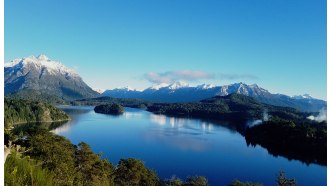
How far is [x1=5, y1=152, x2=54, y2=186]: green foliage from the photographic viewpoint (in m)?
1.03

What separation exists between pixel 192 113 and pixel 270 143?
5528cm

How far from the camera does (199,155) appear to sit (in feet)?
141

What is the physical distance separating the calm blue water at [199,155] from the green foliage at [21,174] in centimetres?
3106

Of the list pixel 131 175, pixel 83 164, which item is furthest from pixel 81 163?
pixel 131 175

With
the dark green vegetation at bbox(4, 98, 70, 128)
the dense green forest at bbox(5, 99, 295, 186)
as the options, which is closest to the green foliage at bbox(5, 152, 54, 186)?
the dense green forest at bbox(5, 99, 295, 186)

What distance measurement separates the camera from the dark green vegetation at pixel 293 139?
147 ft

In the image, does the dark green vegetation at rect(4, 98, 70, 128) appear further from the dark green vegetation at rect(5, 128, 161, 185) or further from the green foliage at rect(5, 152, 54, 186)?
the green foliage at rect(5, 152, 54, 186)

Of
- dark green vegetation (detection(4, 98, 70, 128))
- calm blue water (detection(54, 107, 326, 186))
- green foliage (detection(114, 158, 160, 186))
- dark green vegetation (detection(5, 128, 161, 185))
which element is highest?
dark green vegetation (detection(4, 98, 70, 128))

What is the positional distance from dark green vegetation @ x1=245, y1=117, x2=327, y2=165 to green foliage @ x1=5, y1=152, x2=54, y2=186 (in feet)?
134

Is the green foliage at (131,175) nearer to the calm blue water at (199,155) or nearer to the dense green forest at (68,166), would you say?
the dense green forest at (68,166)

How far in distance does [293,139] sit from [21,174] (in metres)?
53.8

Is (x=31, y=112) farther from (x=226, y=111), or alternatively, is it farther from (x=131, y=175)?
(x=131, y=175)

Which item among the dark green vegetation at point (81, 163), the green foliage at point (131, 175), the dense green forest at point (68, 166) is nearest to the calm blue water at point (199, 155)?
the green foliage at point (131, 175)
